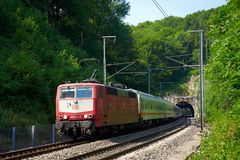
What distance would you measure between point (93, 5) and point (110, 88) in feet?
145

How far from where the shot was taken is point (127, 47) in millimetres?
89000

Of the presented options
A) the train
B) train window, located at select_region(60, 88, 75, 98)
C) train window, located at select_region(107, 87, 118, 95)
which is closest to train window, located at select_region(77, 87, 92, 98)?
the train

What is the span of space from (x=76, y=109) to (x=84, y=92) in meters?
1.04

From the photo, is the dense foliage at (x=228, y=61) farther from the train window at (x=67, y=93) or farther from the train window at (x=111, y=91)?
the train window at (x=111, y=91)

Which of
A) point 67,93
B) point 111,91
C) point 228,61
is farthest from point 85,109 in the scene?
point 228,61

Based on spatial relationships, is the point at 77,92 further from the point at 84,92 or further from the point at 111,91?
the point at 111,91

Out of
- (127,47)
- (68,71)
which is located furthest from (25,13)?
(127,47)

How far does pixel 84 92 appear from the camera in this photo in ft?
83.1

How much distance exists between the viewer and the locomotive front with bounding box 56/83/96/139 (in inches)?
968

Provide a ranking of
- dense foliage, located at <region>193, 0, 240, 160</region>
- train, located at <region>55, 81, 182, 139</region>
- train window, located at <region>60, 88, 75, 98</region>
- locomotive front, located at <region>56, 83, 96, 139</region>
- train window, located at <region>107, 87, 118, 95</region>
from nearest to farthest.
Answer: dense foliage, located at <region>193, 0, 240, 160</region>
locomotive front, located at <region>56, 83, 96, 139</region>
train, located at <region>55, 81, 182, 139</region>
train window, located at <region>60, 88, 75, 98</region>
train window, located at <region>107, 87, 118, 95</region>

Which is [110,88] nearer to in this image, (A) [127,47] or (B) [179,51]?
(A) [127,47]

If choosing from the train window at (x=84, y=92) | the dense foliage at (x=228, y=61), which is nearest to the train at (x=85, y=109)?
the train window at (x=84, y=92)

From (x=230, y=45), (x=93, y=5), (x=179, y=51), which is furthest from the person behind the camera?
(x=179, y=51)

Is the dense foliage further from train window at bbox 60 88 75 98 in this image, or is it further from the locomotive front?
train window at bbox 60 88 75 98
